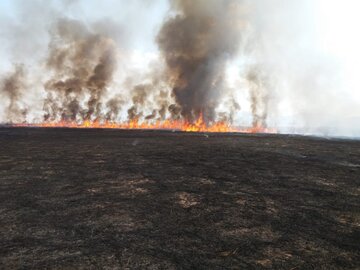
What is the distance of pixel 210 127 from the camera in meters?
76.9

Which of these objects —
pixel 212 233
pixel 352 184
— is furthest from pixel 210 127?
pixel 212 233

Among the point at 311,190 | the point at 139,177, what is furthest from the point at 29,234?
the point at 311,190

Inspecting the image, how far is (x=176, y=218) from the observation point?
708 centimetres

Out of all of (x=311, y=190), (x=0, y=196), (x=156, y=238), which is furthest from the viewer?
(x=311, y=190)

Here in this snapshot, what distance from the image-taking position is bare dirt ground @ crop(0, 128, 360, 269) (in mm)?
5191

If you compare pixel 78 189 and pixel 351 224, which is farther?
pixel 78 189

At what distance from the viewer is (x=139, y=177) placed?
11312 mm

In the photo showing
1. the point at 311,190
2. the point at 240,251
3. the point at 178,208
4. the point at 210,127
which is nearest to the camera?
the point at 240,251

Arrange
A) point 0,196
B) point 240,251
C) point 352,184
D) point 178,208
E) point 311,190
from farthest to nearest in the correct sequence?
point 352,184 < point 311,190 < point 0,196 < point 178,208 < point 240,251

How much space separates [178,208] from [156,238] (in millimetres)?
1867

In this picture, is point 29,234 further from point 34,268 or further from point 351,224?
point 351,224

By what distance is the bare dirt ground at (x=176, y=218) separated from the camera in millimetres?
5191

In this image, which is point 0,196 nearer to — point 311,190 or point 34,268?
point 34,268

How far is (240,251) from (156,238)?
1468 mm
